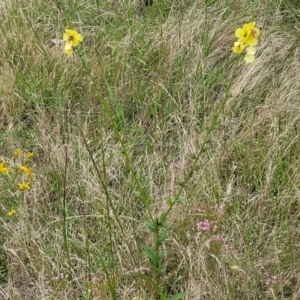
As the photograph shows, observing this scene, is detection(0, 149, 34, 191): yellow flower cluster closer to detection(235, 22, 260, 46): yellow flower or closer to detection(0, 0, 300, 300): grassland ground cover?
detection(0, 0, 300, 300): grassland ground cover

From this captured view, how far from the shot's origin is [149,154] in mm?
2354

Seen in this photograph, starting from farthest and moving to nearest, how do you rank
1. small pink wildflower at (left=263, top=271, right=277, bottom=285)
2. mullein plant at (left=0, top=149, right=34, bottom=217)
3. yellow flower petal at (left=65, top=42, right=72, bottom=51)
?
mullein plant at (left=0, top=149, right=34, bottom=217)
small pink wildflower at (left=263, top=271, right=277, bottom=285)
yellow flower petal at (left=65, top=42, right=72, bottom=51)

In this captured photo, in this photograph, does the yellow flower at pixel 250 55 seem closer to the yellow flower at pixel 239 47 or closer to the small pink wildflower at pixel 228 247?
the yellow flower at pixel 239 47

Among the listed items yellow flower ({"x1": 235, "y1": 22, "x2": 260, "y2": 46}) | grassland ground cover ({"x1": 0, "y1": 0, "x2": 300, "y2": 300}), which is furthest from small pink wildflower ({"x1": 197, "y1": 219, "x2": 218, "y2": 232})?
yellow flower ({"x1": 235, "y1": 22, "x2": 260, "y2": 46})

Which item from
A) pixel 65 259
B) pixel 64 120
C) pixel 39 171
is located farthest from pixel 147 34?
pixel 65 259

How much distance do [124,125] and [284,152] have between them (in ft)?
2.33

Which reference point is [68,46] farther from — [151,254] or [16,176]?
[16,176]

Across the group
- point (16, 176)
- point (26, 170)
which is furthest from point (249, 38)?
point (16, 176)

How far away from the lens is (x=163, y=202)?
203 centimetres

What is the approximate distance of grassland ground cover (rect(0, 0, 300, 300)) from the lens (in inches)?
71.7

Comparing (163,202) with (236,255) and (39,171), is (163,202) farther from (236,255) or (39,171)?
(39,171)

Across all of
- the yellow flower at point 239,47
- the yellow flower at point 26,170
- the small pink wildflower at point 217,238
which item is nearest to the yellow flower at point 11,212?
the yellow flower at point 26,170

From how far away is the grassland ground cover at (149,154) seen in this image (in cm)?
182

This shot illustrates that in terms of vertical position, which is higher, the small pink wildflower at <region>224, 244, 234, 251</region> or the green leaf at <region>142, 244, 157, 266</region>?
the green leaf at <region>142, 244, 157, 266</region>
